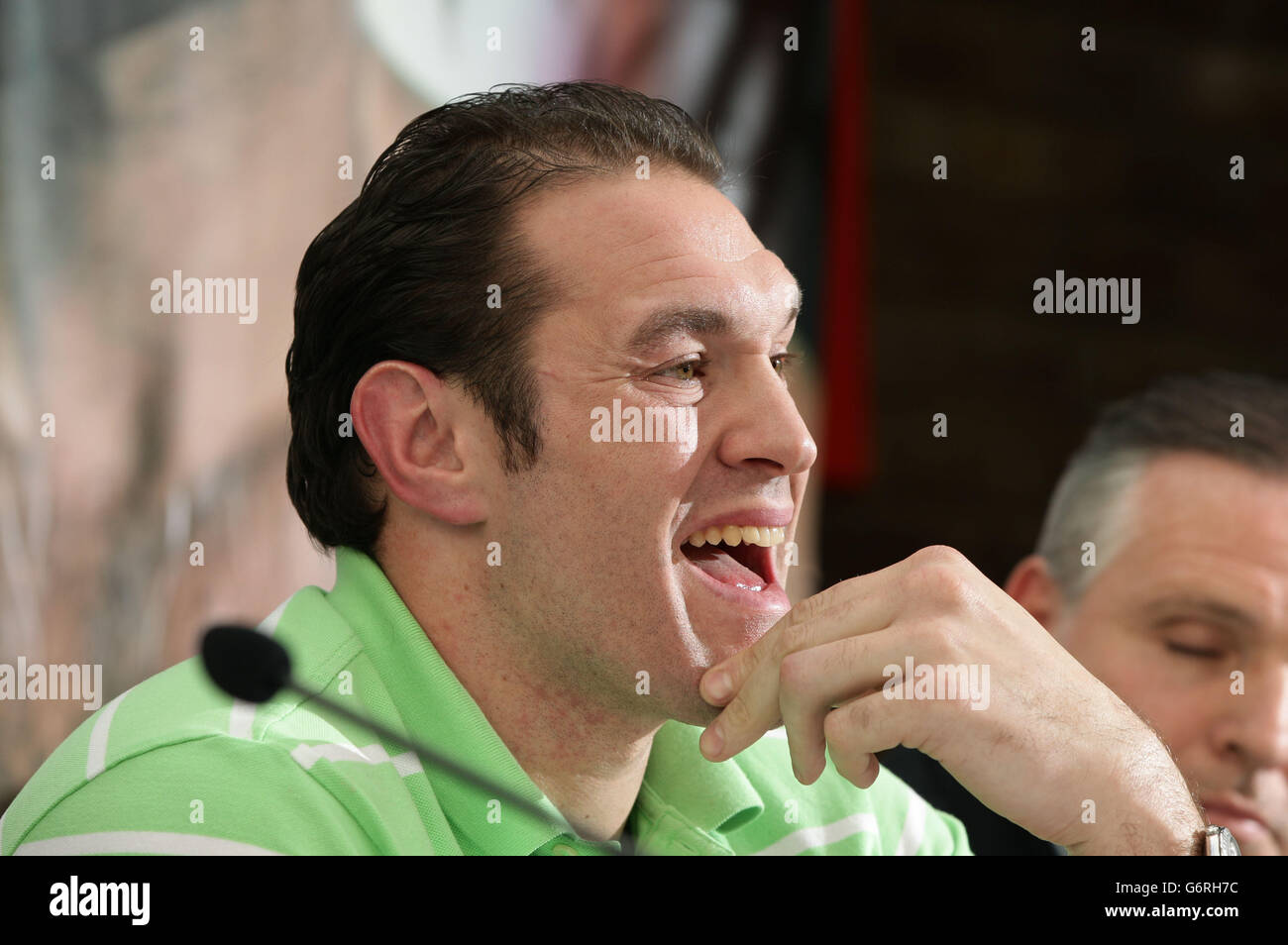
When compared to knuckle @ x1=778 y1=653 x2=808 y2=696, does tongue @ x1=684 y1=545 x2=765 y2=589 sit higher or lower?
higher

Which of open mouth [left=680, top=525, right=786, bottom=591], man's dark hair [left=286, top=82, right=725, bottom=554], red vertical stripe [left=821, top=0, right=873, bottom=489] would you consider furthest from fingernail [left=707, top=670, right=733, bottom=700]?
red vertical stripe [left=821, top=0, right=873, bottom=489]

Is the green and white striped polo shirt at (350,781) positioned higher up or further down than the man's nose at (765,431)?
further down

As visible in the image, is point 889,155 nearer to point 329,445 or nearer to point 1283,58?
point 1283,58

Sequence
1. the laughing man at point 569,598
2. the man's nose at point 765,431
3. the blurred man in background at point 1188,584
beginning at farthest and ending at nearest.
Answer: the blurred man in background at point 1188,584
the man's nose at point 765,431
the laughing man at point 569,598

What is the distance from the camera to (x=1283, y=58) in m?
4.15

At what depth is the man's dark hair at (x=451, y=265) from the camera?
1293mm

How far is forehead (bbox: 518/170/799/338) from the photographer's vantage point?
1.26 meters

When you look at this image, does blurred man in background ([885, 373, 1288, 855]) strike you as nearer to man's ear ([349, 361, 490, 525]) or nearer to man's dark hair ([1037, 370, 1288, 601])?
man's dark hair ([1037, 370, 1288, 601])

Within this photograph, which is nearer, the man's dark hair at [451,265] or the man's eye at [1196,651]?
the man's dark hair at [451,265]

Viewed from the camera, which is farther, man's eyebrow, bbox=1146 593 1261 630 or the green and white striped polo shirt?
man's eyebrow, bbox=1146 593 1261 630

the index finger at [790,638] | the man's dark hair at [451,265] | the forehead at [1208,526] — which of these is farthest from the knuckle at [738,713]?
the forehead at [1208,526]

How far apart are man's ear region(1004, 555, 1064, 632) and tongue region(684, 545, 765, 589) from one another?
2.24 feet

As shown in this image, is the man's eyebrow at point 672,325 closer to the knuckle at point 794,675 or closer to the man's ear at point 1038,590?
the knuckle at point 794,675
